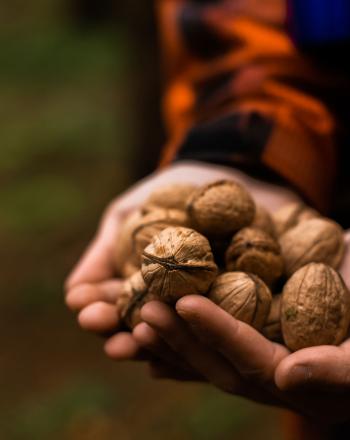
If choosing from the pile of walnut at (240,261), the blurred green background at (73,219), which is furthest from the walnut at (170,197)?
the blurred green background at (73,219)

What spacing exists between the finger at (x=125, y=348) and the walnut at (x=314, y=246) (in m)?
0.28

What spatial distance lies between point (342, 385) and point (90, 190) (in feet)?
8.17

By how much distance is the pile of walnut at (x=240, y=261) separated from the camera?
3.09ft

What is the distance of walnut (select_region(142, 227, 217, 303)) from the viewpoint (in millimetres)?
920

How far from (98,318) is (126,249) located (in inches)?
5.9

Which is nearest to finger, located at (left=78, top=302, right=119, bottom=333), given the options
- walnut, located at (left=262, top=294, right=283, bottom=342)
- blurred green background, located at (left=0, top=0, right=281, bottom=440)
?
walnut, located at (left=262, top=294, right=283, bottom=342)

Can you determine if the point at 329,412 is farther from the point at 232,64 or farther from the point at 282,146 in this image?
the point at 232,64

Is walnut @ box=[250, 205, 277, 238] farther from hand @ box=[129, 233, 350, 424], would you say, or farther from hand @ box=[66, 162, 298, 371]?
hand @ box=[129, 233, 350, 424]

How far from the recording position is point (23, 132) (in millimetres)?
3836

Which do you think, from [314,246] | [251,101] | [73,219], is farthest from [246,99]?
[73,219]

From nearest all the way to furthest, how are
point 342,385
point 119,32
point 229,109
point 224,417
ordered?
point 342,385 < point 229,109 < point 224,417 < point 119,32

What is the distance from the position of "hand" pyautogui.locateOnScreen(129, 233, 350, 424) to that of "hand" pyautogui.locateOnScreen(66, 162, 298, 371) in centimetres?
9

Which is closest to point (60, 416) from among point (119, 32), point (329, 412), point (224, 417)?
point (224, 417)

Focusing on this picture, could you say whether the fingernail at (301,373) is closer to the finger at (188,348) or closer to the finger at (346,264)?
the finger at (188,348)
